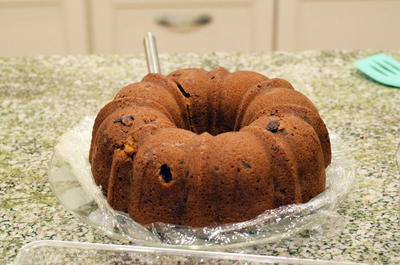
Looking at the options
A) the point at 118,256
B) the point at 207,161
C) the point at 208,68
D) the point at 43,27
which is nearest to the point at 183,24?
the point at 43,27

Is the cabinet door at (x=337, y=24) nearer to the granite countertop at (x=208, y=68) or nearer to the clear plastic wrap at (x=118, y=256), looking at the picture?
the granite countertop at (x=208, y=68)

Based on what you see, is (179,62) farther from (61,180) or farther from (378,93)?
(61,180)

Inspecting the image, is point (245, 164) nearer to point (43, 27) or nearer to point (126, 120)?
point (126, 120)

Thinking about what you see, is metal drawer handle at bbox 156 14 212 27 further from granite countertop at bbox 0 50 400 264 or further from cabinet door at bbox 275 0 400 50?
granite countertop at bbox 0 50 400 264

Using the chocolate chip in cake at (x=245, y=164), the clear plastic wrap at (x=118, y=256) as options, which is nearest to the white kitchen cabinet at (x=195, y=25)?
the chocolate chip in cake at (x=245, y=164)

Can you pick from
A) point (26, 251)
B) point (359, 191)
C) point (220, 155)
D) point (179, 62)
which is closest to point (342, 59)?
point (179, 62)

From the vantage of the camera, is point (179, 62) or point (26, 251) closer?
point (26, 251)
